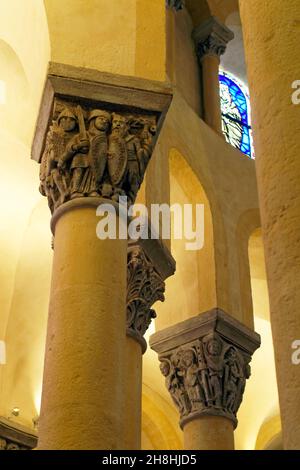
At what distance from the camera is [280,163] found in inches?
98.4

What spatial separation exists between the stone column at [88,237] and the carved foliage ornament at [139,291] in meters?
1.68

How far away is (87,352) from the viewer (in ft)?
12.6

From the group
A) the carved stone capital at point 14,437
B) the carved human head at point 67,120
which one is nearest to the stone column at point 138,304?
the carved human head at point 67,120

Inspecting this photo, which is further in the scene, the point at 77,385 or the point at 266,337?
the point at 266,337

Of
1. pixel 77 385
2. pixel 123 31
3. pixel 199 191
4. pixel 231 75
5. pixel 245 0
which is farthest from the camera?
pixel 231 75

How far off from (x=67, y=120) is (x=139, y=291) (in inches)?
82.8

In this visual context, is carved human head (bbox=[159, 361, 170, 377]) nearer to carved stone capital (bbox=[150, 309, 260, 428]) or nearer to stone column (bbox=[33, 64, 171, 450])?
carved stone capital (bbox=[150, 309, 260, 428])

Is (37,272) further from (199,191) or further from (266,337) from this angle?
(266,337)

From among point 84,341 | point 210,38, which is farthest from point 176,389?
point 210,38

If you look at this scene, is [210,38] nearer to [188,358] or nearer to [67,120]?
[188,358]

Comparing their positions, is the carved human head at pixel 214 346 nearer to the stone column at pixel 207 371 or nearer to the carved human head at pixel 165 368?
the stone column at pixel 207 371

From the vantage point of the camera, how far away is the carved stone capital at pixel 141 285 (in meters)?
6.39
